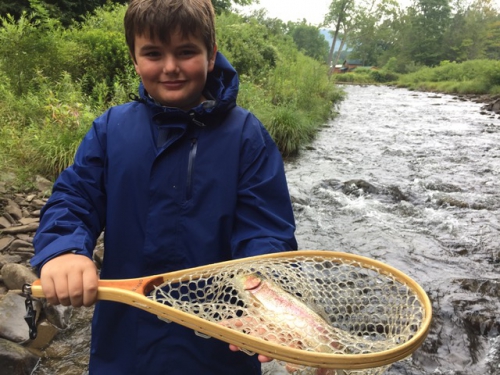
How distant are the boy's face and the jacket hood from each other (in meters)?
0.06

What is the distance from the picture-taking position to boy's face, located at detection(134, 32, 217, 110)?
4.72ft

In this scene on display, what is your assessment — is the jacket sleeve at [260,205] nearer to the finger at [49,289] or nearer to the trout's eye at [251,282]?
the trout's eye at [251,282]

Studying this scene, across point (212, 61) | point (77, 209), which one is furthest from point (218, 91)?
point (77, 209)

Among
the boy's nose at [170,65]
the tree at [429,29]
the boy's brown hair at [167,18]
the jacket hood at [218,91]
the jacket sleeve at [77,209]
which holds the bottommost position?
the jacket sleeve at [77,209]

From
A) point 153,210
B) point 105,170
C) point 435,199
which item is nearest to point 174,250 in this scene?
point 153,210

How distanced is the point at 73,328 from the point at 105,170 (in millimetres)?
2081

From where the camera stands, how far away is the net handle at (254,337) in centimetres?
91

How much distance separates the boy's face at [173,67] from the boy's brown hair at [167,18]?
2 cm

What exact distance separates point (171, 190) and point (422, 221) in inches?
199

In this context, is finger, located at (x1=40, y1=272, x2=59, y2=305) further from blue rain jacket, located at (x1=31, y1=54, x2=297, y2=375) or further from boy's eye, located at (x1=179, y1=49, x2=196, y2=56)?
boy's eye, located at (x1=179, y1=49, x2=196, y2=56)

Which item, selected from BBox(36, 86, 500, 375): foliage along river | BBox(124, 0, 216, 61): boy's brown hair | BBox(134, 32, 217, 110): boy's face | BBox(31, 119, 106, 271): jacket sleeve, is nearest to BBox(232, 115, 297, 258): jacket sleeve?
BBox(134, 32, 217, 110): boy's face

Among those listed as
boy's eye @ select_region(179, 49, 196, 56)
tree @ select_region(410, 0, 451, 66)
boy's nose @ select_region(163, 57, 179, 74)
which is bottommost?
boy's nose @ select_region(163, 57, 179, 74)

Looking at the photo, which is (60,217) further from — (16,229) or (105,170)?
(16,229)

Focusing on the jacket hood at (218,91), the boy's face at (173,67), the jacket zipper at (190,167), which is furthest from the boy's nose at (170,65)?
the jacket zipper at (190,167)
